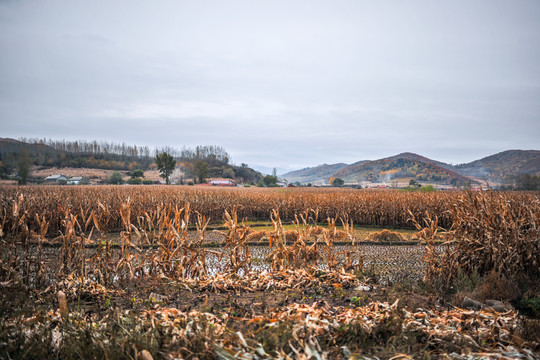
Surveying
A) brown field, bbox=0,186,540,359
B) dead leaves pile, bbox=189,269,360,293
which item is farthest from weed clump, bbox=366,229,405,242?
dead leaves pile, bbox=189,269,360,293

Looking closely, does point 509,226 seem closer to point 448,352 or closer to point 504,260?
point 504,260

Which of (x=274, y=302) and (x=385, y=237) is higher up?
(x=274, y=302)

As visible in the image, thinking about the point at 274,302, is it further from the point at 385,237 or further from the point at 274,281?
the point at 385,237

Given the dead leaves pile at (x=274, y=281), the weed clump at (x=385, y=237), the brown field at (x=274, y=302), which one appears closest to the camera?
the brown field at (x=274, y=302)

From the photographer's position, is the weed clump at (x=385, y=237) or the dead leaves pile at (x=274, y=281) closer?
the dead leaves pile at (x=274, y=281)

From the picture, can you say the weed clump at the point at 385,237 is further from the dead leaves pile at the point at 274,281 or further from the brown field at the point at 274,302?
the dead leaves pile at the point at 274,281

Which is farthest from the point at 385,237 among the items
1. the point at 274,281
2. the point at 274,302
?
the point at 274,302

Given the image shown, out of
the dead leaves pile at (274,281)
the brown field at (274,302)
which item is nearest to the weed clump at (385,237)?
the brown field at (274,302)

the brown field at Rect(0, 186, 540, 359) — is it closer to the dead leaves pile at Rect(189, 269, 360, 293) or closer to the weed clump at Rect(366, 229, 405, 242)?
the dead leaves pile at Rect(189, 269, 360, 293)

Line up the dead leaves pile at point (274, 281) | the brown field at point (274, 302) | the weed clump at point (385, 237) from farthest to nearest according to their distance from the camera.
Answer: the weed clump at point (385, 237) < the dead leaves pile at point (274, 281) < the brown field at point (274, 302)

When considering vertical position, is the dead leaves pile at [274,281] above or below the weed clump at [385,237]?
above

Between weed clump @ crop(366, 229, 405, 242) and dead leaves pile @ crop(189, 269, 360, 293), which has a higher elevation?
dead leaves pile @ crop(189, 269, 360, 293)

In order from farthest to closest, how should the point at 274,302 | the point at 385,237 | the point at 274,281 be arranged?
the point at 385,237
the point at 274,281
the point at 274,302

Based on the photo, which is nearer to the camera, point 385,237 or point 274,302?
point 274,302
